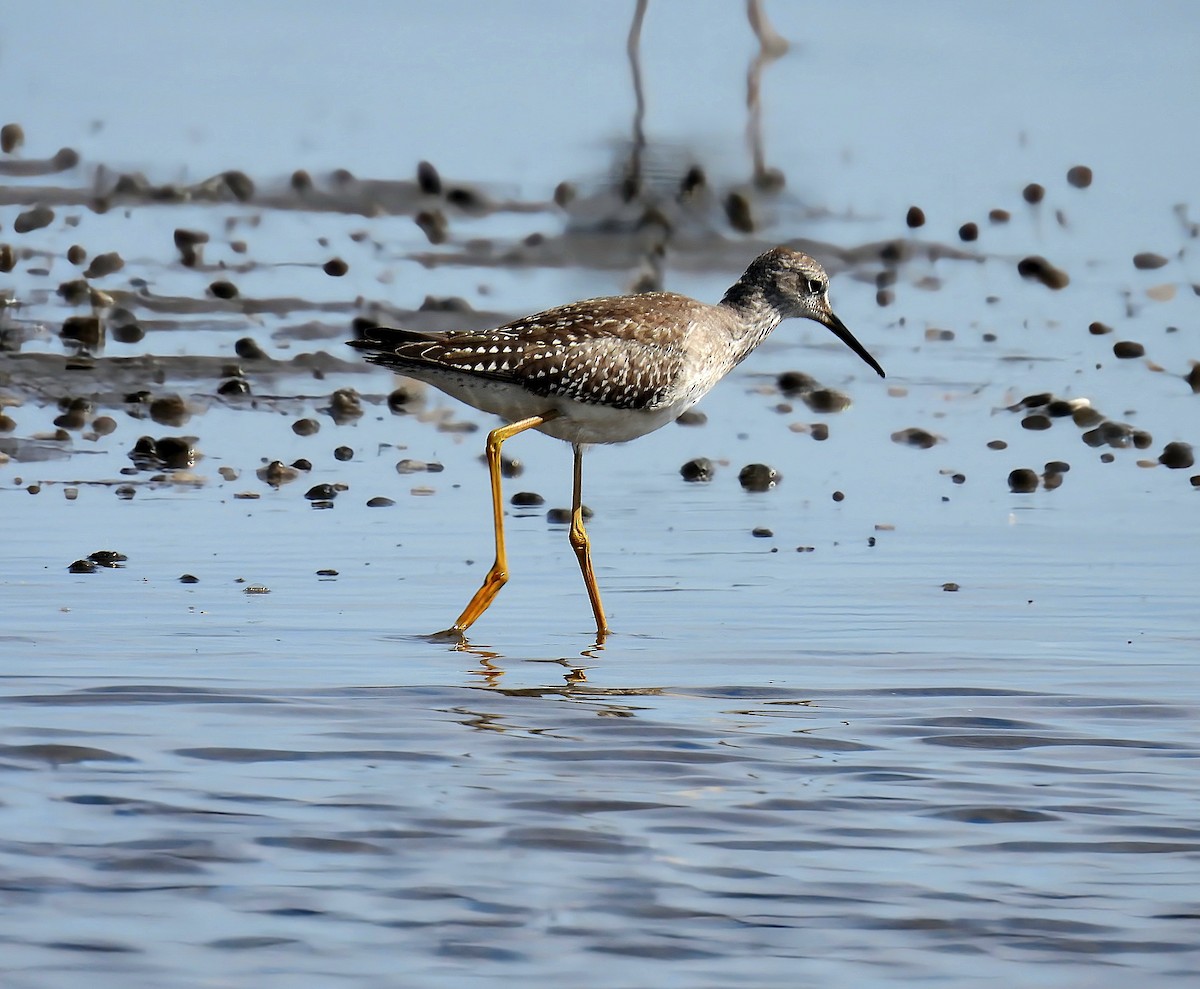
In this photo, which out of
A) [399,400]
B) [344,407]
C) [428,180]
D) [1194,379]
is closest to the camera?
[344,407]

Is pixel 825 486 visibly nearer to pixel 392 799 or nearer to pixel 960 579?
pixel 960 579

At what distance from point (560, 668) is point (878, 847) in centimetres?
302

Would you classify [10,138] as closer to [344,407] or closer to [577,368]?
[344,407]

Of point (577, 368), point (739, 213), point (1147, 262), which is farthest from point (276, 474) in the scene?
point (1147, 262)

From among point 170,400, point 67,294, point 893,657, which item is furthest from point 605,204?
point 893,657

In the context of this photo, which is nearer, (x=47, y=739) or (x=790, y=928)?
(x=790, y=928)

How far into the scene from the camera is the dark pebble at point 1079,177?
26109 mm

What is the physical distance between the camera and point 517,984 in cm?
575

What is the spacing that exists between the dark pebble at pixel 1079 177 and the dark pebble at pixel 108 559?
16.9m

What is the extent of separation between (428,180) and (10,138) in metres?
5.26

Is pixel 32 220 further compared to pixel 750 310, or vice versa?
pixel 32 220

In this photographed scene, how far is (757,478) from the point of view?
1447 centimetres

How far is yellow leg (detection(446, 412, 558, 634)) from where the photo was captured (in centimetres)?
1059

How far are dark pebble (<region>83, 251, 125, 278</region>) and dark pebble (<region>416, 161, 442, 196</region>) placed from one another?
15.2 ft
